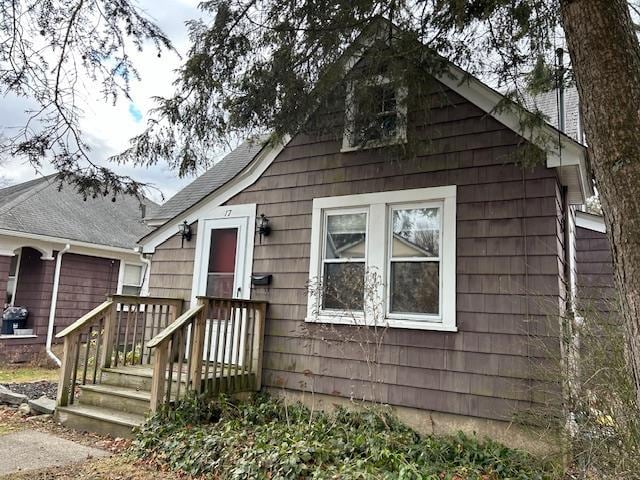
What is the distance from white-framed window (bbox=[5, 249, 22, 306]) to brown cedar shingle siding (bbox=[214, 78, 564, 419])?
7.74 m

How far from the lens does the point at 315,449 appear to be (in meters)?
4.04

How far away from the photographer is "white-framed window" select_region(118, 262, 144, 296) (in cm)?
1238

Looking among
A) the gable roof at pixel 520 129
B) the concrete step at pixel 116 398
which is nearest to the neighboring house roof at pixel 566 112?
the gable roof at pixel 520 129

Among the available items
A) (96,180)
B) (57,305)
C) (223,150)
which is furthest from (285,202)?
(57,305)

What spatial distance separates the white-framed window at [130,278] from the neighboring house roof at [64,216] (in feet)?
2.17

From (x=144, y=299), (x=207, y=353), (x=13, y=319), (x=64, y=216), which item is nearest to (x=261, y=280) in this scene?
(x=207, y=353)

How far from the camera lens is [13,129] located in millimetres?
4164

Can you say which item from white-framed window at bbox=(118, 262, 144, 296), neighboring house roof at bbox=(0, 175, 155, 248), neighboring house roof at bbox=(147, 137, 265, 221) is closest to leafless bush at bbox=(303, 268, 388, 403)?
neighboring house roof at bbox=(147, 137, 265, 221)

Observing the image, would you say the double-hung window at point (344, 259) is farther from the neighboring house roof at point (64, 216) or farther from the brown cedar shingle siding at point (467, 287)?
the neighboring house roof at point (64, 216)

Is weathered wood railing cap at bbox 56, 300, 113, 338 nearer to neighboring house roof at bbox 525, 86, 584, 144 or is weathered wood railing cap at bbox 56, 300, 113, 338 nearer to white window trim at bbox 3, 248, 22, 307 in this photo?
white window trim at bbox 3, 248, 22, 307

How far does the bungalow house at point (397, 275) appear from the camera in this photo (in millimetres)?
4766

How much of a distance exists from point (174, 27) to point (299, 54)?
133cm

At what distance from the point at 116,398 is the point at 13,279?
7076mm

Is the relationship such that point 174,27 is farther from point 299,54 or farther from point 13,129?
point 13,129
